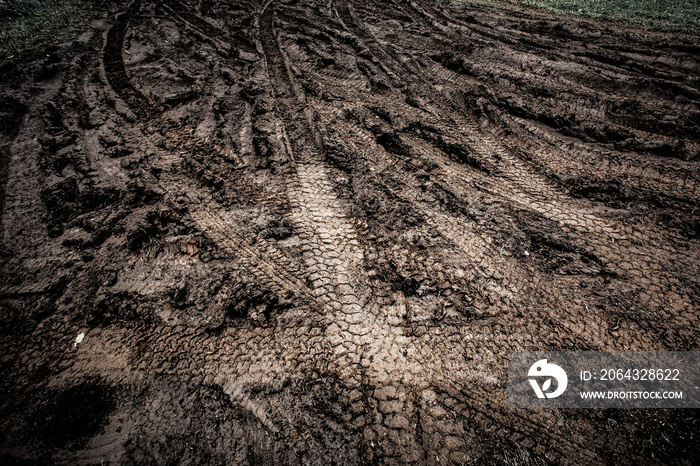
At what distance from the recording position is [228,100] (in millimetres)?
4234

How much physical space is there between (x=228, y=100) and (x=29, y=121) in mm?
2732

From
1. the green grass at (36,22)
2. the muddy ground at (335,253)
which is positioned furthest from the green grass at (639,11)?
the green grass at (36,22)

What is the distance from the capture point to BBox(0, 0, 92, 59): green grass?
18.2 ft

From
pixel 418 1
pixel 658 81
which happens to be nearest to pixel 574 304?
pixel 658 81

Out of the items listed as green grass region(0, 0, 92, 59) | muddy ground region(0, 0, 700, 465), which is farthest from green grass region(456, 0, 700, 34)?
green grass region(0, 0, 92, 59)

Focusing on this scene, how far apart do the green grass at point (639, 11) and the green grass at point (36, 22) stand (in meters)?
10.5

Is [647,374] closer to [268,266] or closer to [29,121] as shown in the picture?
[268,266]

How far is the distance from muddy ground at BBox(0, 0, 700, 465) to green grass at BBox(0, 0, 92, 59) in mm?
1229

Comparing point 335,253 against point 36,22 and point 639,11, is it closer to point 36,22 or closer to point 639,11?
point 36,22

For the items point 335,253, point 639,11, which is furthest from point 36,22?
point 639,11

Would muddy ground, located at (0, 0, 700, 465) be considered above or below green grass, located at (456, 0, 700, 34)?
below

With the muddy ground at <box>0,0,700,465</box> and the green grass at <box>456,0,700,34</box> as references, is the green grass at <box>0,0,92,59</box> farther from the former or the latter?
the green grass at <box>456,0,700,34</box>

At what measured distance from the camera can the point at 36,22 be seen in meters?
6.44

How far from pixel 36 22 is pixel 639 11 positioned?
1494 cm
